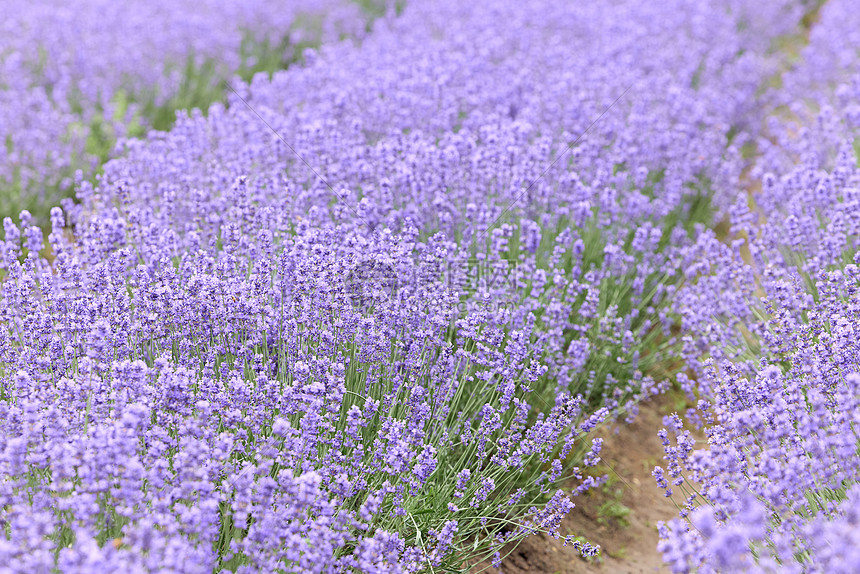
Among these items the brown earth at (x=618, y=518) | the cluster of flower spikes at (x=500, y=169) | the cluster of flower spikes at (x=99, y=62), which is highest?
the cluster of flower spikes at (x=500, y=169)

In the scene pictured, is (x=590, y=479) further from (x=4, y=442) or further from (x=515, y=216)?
(x=4, y=442)

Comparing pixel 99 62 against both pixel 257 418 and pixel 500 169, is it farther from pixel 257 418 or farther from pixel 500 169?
pixel 257 418

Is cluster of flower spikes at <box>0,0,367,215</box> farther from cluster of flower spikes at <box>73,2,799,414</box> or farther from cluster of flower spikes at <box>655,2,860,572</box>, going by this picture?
cluster of flower spikes at <box>655,2,860,572</box>

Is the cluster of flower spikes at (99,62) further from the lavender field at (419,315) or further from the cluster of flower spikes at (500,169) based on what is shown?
the cluster of flower spikes at (500,169)

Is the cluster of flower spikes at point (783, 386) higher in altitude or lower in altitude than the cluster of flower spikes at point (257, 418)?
higher

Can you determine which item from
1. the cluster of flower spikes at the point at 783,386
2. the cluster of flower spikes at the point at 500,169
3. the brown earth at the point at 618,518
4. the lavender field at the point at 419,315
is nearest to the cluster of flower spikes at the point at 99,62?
the lavender field at the point at 419,315

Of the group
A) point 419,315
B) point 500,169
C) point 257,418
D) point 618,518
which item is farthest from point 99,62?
point 618,518

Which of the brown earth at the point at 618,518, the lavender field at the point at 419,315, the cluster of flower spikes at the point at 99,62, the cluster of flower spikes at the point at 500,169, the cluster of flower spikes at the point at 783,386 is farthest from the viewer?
the cluster of flower spikes at the point at 99,62
